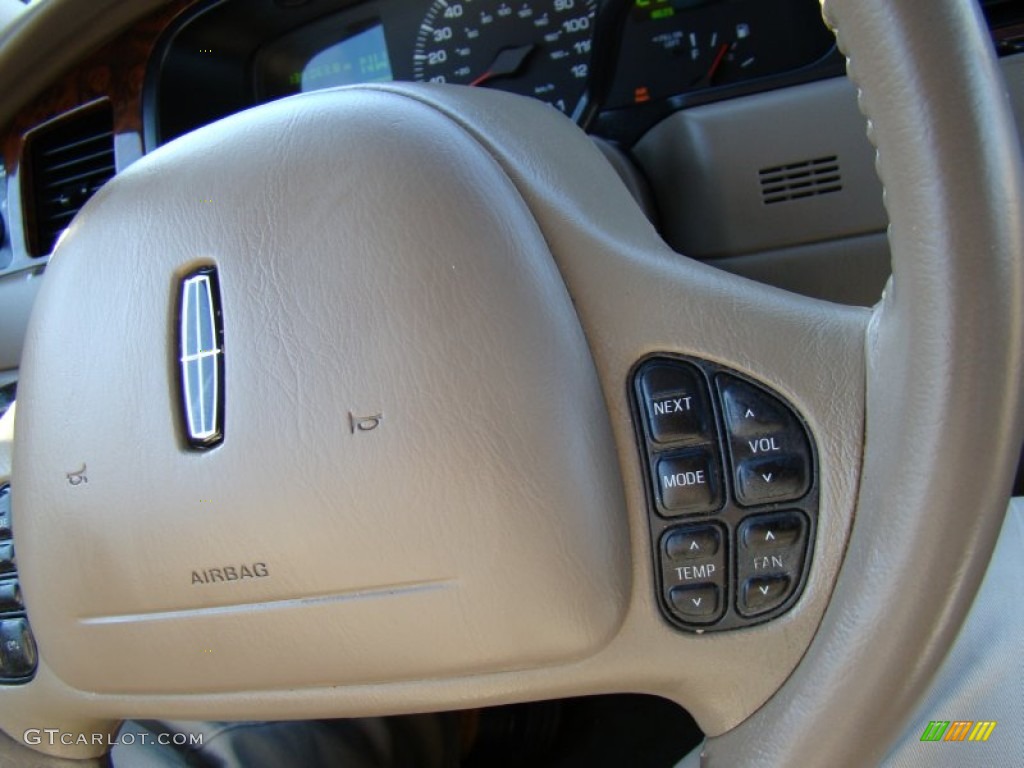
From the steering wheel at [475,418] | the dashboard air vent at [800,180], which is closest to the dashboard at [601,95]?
the dashboard air vent at [800,180]

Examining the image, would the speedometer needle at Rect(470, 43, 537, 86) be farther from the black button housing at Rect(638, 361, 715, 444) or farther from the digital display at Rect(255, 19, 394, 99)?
the black button housing at Rect(638, 361, 715, 444)

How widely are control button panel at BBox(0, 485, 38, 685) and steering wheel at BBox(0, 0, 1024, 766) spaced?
0.10 m

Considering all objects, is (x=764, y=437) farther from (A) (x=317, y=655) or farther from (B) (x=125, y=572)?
(B) (x=125, y=572)

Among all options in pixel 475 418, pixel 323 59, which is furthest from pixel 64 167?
pixel 475 418

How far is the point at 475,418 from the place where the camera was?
0.86m

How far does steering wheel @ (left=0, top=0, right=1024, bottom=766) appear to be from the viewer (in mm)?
640

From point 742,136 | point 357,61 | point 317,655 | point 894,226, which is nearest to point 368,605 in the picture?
point 317,655

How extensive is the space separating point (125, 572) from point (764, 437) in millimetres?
601

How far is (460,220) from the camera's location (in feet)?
3.00

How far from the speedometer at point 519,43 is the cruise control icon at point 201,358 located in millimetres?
857

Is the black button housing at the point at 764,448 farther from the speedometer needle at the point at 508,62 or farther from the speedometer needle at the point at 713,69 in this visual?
the speedometer needle at the point at 508,62

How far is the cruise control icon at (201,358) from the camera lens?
95 cm

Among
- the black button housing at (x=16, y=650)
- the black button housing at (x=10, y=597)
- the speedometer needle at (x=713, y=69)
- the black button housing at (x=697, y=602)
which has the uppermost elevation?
the speedometer needle at (x=713, y=69)

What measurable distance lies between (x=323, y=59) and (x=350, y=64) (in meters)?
0.06
